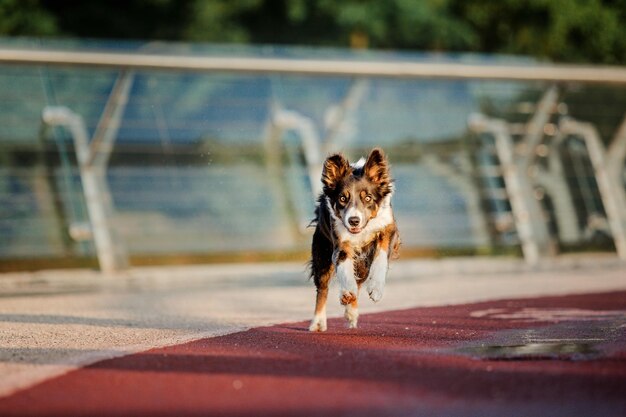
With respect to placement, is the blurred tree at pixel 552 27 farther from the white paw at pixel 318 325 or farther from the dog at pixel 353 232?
the white paw at pixel 318 325

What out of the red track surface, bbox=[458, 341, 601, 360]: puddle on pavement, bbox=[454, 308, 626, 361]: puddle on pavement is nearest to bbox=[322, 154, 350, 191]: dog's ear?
the red track surface

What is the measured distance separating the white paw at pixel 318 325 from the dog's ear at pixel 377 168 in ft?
3.52

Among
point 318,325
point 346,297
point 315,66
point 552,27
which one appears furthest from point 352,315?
point 552,27

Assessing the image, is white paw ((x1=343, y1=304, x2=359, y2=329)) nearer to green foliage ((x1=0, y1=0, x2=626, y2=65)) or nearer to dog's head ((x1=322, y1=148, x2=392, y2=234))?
dog's head ((x1=322, y1=148, x2=392, y2=234))

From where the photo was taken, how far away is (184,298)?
14.6 m

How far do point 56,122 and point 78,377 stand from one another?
12792mm

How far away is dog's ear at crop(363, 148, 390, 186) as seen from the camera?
977 cm

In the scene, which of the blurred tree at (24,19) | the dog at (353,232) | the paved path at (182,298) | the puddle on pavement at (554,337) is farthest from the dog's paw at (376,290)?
the blurred tree at (24,19)

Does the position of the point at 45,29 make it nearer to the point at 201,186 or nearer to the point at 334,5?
the point at 334,5

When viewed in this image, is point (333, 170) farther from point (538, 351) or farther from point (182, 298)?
point (182, 298)

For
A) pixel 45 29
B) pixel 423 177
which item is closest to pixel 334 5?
pixel 45 29

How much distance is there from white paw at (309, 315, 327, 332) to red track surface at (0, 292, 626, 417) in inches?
15.4

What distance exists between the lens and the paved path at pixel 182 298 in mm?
8516

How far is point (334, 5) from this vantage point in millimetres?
33844
